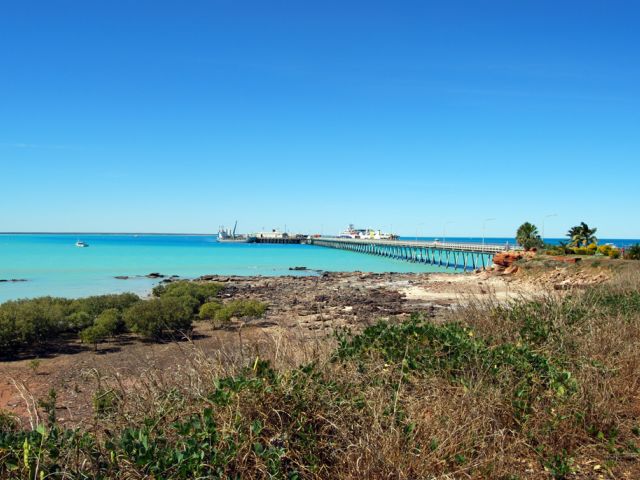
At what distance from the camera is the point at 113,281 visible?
4022 centimetres

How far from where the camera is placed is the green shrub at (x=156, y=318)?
1608cm

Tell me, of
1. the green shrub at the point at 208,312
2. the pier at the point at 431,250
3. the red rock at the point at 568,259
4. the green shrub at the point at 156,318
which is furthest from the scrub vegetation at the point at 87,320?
the pier at the point at 431,250

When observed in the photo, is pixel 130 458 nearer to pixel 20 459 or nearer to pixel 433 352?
pixel 20 459

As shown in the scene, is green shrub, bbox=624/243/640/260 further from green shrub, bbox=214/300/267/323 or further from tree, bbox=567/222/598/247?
green shrub, bbox=214/300/267/323

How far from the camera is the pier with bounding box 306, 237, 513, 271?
57.4 m

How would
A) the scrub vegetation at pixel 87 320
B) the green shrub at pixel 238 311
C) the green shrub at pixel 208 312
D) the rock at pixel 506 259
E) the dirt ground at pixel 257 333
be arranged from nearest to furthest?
the dirt ground at pixel 257 333 < the scrub vegetation at pixel 87 320 < the green shrub at pixel 238 311 < the green shrub at pixel 208 312 < the rock at pixel 506 259

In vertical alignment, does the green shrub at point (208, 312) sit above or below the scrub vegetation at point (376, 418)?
below

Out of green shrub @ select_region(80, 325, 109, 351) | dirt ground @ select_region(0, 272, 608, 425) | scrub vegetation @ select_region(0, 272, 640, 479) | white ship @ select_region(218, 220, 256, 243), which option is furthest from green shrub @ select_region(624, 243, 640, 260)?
white ship @ select_region(218, 220, 256, 243)

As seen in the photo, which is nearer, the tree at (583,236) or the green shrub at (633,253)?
the green shrub at (633,253)

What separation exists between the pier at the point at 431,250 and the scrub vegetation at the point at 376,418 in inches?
1658

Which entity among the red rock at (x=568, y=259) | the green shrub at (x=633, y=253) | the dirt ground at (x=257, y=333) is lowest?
the dirt ground at (x=257, y=333)

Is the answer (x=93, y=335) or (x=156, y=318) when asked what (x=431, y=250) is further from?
(x=93, y=335)

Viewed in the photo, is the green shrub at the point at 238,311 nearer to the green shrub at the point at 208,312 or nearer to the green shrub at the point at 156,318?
the green shrub at the point at 208,312

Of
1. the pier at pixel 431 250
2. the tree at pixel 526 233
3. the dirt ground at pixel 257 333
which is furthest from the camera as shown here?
the pier at pixel 431 250
